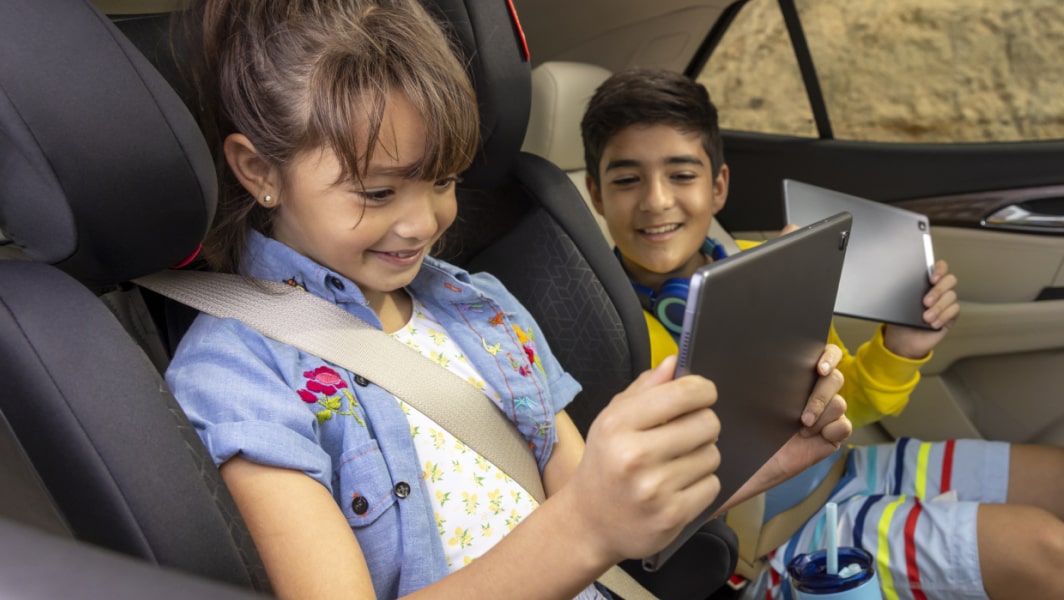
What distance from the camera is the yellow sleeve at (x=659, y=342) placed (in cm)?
159

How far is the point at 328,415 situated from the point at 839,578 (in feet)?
1.93

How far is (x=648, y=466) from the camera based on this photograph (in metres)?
0.65

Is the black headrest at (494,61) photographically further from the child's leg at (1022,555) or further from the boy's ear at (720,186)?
the child's leg at (1022,555)

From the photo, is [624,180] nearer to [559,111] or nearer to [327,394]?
[559,111]

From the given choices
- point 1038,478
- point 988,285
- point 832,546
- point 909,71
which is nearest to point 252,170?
point 832,546

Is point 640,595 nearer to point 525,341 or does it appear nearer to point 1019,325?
point 525,341

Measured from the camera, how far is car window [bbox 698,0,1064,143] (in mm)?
4234

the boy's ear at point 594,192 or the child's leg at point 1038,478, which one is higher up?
the boy's ear at point 594,192

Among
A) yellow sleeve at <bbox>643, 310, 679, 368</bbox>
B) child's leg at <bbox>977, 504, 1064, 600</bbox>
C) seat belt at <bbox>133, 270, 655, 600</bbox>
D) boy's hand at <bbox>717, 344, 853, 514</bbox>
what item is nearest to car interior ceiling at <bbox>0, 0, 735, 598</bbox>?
seat belt at <bbox>133, 270, 655, 600</bbox>

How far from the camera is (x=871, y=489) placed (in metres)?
1.67

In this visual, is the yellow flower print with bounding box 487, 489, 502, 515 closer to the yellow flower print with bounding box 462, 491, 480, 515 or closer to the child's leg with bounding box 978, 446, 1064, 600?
the yellow flower print with bounding box 462, 491, 480, 515

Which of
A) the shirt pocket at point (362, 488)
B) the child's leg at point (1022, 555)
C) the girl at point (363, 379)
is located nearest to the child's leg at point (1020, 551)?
the child's leg at point (1022, 555)

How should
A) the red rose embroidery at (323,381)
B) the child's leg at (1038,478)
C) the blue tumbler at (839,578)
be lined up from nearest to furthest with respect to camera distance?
the red rose embroidery at (323,381) → the blue tumbler at (839,578) → the child's leg at (1038,478)

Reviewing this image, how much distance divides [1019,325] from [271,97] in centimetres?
170
